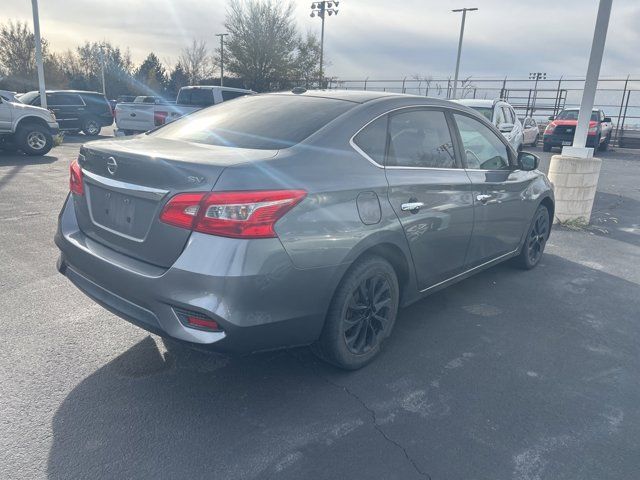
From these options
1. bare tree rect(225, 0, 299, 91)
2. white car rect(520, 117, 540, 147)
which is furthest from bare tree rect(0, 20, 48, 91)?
white car rect(520, 117, 540, 147)

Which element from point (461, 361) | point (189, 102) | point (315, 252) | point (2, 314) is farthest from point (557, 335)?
point (189, 102)

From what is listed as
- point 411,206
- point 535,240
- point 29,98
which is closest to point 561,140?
point 535,240

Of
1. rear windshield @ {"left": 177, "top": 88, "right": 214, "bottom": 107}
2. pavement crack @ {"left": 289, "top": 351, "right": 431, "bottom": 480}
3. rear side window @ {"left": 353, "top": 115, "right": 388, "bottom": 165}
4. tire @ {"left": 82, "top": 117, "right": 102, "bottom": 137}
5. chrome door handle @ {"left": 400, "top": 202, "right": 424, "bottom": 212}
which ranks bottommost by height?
pavement crack @ {"left": 289, "top": 351, "right": 431, "bottom": 480}

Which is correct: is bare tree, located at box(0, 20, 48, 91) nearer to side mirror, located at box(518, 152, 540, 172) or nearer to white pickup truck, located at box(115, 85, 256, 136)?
white pickup truck, located at box(115, 85, 256, 136)

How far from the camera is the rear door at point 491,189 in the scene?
13.0 ft

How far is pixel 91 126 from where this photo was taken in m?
20.0

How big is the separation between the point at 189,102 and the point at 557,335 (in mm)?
13284

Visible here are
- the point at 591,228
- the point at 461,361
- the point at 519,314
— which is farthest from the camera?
the point at 591,228

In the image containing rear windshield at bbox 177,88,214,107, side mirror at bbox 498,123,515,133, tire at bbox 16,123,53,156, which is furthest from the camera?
rear windshield at bbox 177,88,214,107

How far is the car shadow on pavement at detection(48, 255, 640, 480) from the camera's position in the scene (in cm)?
234

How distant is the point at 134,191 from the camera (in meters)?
2.59

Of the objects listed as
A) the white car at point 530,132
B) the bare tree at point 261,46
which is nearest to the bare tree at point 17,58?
the bare tree at point 261,46

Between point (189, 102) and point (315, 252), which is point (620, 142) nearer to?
point (189, 102)

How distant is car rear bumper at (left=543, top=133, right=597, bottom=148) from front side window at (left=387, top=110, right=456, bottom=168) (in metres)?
18.6
